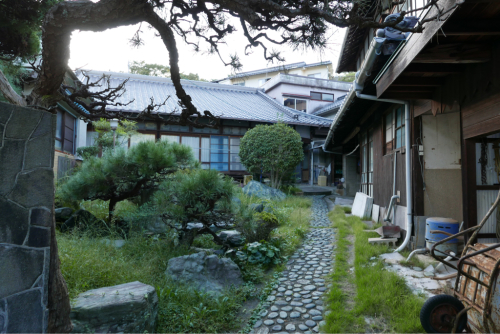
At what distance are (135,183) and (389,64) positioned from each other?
479 centimetres

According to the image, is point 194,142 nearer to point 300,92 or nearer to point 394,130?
point 300,92

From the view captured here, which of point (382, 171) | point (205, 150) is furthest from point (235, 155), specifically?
point (382, 171)

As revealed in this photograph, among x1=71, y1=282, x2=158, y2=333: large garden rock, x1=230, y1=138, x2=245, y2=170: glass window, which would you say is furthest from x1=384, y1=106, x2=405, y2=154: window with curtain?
x1=230, y1=138, x2=245, y2=170: glass window

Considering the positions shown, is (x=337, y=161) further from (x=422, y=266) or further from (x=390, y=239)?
(x=422, y=266)

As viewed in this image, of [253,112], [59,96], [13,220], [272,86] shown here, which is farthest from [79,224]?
[272,86]

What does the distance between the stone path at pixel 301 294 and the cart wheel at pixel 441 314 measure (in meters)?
1.05

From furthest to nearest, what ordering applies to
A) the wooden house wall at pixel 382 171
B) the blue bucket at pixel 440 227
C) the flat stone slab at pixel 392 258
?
the wooden house wall at pixel 382 171 → the flat stone slab at pixel 392 258 → the blue bucket at pixel 440 227

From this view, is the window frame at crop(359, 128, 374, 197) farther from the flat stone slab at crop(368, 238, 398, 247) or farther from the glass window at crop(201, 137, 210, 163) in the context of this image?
the glass window at crop(201, 137, 210, 163)

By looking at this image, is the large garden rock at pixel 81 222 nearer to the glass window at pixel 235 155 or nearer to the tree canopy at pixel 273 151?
the tree canopy at pixel 273 151

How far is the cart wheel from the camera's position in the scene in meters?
2.60

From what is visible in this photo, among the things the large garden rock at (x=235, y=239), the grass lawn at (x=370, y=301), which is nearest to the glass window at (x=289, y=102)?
the large garden rock at (x=235, y=239)

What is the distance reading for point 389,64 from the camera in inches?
167

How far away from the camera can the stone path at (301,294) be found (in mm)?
3291

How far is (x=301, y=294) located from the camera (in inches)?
158
